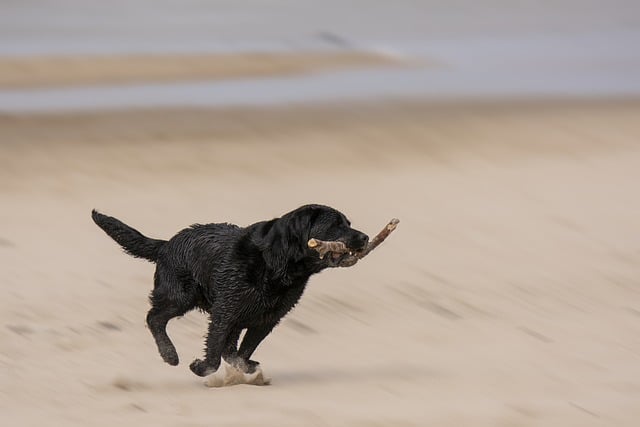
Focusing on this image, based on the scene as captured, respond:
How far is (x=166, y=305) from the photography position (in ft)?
25.6

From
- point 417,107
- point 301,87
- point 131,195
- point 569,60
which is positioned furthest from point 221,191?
point 569,60

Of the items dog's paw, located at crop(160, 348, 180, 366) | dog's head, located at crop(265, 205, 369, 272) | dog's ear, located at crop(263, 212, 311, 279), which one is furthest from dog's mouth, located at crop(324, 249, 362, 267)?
dog's paw, located at crop(160, 348, 180, 366)

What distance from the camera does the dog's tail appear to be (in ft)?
26.1

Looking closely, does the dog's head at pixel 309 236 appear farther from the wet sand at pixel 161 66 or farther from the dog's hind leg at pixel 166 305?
the wet sand at pixel 161 66

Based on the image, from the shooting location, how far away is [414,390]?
7707 millimetres

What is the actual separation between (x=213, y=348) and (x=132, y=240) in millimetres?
785

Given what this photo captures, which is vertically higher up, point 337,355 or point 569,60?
point 569,60

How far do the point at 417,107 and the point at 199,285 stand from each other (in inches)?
366

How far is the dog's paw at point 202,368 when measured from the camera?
761cm

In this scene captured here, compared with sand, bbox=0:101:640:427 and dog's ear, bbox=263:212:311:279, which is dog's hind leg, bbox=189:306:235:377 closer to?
sand, bbox=0:101:640:427

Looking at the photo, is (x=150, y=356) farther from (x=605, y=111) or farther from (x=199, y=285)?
(x=605, y=111)

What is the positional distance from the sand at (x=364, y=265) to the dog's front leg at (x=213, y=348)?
112 millimetres

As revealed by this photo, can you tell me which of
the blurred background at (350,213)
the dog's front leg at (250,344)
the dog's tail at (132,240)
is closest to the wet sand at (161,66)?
the blurred background at (350,213)

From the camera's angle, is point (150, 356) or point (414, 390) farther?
point (150, 356)
